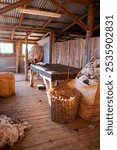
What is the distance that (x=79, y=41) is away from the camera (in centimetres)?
518

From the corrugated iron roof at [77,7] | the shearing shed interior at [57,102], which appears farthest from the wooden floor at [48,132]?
the corrugated iron roof at [77,7]

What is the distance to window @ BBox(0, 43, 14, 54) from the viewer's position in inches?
379

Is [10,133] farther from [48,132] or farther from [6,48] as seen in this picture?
[6,48]

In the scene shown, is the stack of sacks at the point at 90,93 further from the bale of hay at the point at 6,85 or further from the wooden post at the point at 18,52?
the wooden post at the point at 18,52

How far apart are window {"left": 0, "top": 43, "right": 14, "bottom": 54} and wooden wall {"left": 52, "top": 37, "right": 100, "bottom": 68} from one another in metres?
3.89

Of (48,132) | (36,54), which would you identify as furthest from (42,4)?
(48,132)

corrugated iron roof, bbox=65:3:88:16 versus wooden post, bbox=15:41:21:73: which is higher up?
corrugated iron roof, bbox=65:3:88:16

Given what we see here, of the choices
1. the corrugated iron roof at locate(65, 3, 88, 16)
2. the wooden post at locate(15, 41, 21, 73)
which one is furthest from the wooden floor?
the wooden post at locate(15, 41, 21, 73)

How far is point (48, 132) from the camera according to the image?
2.56 m

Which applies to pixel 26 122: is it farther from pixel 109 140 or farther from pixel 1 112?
pixel 109 140

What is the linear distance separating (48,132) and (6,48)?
8.24 meters

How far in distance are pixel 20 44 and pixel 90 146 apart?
8.56 metres

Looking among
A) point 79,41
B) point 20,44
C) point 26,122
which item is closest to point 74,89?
point 26,122

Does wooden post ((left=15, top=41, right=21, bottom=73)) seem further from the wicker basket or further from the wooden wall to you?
the wicker basket
